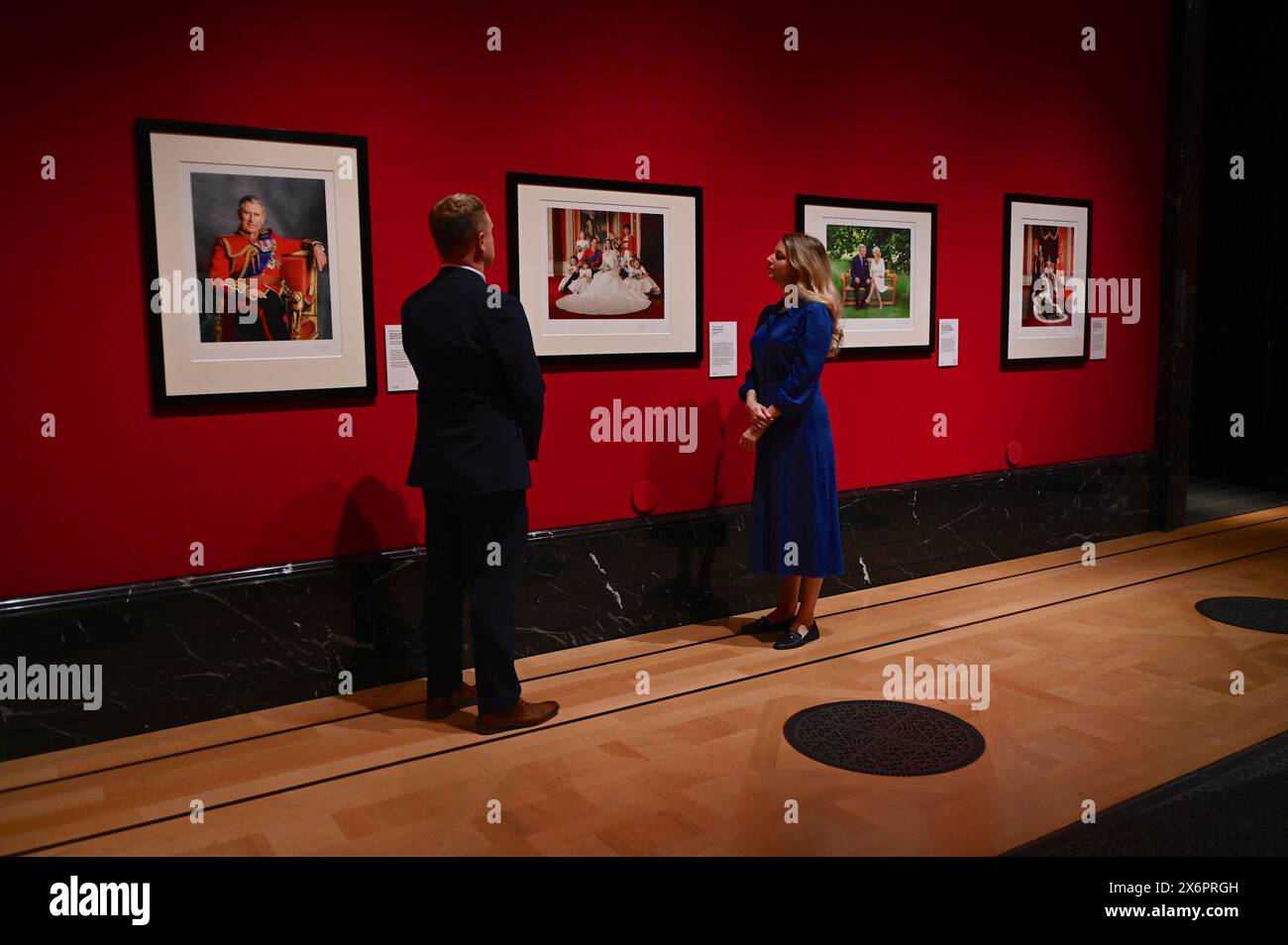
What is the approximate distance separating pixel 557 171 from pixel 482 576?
188 centimetres

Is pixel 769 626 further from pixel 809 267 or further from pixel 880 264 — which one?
pixel 880 264

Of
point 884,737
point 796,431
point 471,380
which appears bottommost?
point 884,737

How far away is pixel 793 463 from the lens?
459 cm

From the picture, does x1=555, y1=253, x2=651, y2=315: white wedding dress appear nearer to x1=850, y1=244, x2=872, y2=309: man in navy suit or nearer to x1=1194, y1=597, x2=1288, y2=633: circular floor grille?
x1=850, y1=244, x2=872, y2=309: man in navy suit

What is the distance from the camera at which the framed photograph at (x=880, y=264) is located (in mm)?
5383

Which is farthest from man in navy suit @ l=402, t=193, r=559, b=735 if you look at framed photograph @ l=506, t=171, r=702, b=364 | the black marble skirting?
framed photograph @ l=506, t=171, r=702, b=364

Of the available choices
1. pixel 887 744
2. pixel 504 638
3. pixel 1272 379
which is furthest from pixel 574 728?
pixel 1272 379

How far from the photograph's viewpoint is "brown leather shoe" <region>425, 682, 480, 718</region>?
385cm

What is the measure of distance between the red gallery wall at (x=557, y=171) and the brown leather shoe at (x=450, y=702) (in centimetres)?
71

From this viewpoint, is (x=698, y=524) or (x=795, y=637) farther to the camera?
(x=698, y=524)

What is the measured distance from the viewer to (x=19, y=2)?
3.36 m

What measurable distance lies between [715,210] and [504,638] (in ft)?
7.90

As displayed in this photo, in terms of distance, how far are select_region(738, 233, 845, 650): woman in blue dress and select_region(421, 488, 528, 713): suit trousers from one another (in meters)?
1.28

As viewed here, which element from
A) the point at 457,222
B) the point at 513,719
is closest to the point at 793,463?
the point at 513,719
